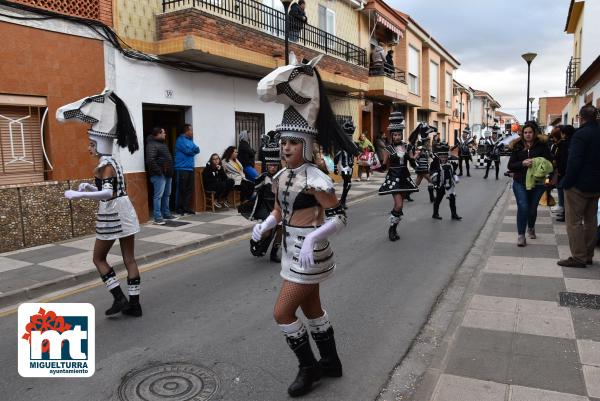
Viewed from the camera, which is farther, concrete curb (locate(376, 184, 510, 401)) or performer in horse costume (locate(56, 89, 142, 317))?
performer in horse costume (locate(56, 89, 142, 317))

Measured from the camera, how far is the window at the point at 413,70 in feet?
92.4

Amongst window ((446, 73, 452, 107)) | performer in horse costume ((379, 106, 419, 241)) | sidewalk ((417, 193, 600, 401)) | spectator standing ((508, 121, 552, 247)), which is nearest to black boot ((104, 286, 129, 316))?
sidewalk ((417, 193, 600, 401))

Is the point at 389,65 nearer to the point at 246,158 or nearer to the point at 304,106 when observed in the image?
the point at 246,158

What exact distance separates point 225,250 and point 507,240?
4.55 meters

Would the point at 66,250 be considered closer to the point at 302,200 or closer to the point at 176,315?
the point at 176,315

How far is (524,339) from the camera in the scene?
405 centimetres

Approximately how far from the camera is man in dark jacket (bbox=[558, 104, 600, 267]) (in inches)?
231

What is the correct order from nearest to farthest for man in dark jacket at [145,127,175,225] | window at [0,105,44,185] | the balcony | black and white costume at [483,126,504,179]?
window at [0,105,44,185] → man in dark jacket at [145,127,175,225] → black and white costume at [483,126,504,179] → the balcony

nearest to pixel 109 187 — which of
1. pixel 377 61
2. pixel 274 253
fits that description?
pixel 274 253

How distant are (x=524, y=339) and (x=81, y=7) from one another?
902 cm

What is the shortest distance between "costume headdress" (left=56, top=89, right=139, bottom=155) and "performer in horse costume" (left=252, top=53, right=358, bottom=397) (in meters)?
2.17

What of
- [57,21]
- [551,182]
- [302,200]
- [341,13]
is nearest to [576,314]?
[302,200]

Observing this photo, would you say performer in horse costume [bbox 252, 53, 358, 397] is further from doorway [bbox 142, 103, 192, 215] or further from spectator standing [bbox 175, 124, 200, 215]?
doorway [bbox 142, 103, 192, 215]

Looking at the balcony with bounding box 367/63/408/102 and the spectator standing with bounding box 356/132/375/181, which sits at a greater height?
the balcony with bounding box 367/63/408/102
